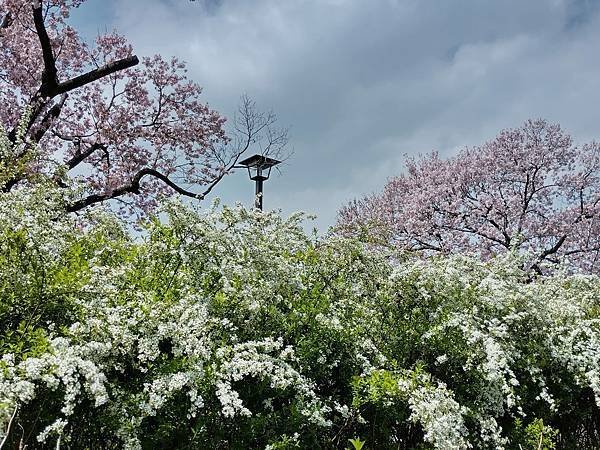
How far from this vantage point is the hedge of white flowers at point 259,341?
2.83 metres

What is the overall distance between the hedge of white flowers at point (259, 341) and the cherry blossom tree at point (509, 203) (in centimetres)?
1272

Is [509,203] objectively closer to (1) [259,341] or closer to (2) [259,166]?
(2) [259,166]

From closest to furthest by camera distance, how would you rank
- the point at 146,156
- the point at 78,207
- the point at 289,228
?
the point at 289,228
the point at 78,207
the point at 146,156

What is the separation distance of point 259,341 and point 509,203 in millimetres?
15525

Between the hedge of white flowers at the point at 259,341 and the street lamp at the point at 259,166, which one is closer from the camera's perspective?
the hedge of white flowers at the point at 259,341

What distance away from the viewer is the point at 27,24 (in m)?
12.1

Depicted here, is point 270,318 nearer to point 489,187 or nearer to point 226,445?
point 226,445

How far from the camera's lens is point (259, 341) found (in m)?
3.42

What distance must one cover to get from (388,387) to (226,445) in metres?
0.93

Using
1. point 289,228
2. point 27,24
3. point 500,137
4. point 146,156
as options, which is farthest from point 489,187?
point 289,228

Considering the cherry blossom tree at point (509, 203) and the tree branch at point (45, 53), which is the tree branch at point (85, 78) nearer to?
the tree branch at point (45, 53)

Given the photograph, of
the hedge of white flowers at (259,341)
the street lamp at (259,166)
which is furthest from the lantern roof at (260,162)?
the hedge of white flowers at (259,341)

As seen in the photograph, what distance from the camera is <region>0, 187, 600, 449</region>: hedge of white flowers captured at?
2826mm

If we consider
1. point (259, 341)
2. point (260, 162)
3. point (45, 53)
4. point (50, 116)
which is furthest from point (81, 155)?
point (259, 341)
